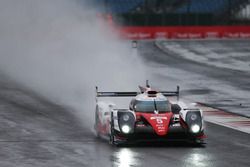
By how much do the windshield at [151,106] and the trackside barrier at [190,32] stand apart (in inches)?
2065

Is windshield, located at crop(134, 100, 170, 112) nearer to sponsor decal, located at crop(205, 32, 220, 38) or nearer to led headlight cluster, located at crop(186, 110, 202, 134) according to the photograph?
led headlight cluster, located at crop(186, 110, 202, 134)

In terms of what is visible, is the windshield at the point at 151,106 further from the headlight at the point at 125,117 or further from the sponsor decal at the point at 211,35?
the sponsor decal at the point at 211,35

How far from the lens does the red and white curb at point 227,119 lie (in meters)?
28.5

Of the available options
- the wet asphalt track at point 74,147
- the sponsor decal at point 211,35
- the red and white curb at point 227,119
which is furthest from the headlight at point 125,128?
the sponsor decal at point 211,35

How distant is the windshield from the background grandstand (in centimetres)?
5736

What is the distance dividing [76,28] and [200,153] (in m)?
29.2

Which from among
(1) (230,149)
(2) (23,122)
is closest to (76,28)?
(2) (23,122)

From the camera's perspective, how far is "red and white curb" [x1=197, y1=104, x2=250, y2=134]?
2853 cm

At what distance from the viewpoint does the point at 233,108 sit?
1321 inches

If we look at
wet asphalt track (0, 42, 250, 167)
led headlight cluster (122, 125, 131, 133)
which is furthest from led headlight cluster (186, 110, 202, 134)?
led headlight cluster (122, 125, 131, 133)

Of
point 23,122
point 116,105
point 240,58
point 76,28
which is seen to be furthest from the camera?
point 240,58

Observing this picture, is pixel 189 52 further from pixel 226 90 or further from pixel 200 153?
pixel 200 153

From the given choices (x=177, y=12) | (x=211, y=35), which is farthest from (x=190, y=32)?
(x=177, y=12)

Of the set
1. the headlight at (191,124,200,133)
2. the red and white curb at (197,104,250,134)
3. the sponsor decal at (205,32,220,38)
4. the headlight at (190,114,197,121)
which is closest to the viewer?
the headlight at (191,124,200,133)
